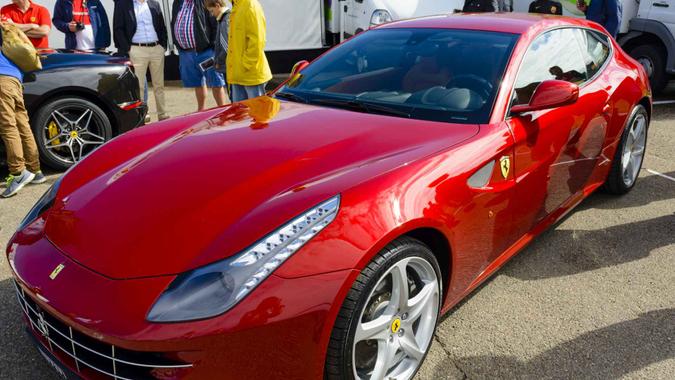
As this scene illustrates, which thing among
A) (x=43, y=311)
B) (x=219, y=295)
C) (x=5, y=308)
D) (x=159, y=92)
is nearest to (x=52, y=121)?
(x=159, y=92)

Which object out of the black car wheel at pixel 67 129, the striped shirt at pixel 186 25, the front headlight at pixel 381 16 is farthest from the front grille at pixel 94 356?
the front headlight at pixel 381 16

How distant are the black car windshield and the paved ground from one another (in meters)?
1.03

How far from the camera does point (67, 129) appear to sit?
5.05 meters

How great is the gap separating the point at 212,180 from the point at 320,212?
1.74ft

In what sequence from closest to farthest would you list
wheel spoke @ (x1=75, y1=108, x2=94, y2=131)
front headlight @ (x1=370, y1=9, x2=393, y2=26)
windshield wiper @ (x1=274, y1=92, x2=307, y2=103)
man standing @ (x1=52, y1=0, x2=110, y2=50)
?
windshield wiper @ (x1=274, y1=92, x2=307, y2=103), wheel spoke @ (x1=75, y1=108, x2=94, y2=131), man standing @ (x1=52, y1=0, x2=110, y2=50), front headlight @ (x1=370, y1=9, x2=393, y2=26)

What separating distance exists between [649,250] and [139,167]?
3.12m

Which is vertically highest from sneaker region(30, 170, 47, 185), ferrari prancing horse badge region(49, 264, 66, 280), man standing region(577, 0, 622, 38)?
man standing region(577, 0, 622, 38)

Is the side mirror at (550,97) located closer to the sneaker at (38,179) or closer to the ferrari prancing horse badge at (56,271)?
the ferrari prancing horse badge at (56,271)

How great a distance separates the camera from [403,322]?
7.31 ft

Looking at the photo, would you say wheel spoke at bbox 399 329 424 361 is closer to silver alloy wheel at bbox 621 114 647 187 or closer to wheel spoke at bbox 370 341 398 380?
wheel spoke at bbox 370 341 398 380

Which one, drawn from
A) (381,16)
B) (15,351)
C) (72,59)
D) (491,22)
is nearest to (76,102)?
(72,59)

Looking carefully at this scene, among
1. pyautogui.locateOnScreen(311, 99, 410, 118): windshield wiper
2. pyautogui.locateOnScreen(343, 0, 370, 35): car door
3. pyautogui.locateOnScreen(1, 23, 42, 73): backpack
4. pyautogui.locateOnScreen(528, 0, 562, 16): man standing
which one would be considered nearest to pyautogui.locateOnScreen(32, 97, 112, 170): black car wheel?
pyautogui.locateOnScreen(1, 23, 42, 73): backpack

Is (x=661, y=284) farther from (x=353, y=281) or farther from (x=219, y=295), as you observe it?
(x=219, y=295)

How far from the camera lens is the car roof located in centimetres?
323
